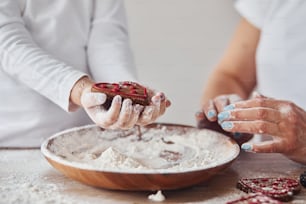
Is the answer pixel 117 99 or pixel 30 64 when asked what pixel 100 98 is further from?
pixel 30 64

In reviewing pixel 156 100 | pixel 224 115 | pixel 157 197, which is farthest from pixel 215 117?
pixel 157 197

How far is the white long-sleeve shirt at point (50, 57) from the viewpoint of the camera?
3.38 ft

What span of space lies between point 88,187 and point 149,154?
18 centimetres

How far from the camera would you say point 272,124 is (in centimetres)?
100

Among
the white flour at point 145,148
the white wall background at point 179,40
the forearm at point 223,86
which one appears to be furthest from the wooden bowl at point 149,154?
the white wall background at point 179,40

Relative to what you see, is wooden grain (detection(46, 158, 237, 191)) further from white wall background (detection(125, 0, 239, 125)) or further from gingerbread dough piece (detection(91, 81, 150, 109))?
white wall background (detection(125, 0, 239, 125))

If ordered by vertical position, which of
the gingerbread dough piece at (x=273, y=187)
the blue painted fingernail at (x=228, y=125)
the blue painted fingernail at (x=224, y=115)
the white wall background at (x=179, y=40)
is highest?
the blue painted fingernail at (x=224, y=115)

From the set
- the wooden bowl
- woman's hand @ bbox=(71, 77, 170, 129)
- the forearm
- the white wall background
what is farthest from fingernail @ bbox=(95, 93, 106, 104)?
the white wall background

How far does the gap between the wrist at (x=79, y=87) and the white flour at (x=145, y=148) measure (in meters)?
0.08

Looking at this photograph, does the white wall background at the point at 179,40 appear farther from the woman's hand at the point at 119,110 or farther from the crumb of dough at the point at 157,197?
the crumb of dough at the point at 157,197

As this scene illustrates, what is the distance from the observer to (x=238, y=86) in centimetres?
154

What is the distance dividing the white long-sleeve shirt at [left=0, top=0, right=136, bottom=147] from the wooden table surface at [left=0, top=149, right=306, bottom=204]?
12 centimetres

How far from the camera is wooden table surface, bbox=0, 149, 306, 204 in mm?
834

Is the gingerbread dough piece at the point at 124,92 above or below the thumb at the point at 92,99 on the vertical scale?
above
